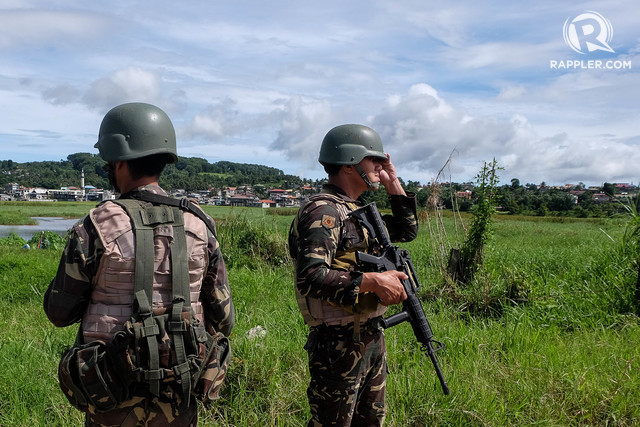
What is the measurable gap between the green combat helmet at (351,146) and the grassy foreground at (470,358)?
5.59 ft

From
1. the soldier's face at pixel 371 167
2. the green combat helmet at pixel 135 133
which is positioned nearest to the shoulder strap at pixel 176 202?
the green combat helmet at pixel 135 133

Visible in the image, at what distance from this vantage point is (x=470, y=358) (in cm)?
428

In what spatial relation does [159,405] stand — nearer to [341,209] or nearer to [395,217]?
[341,209]

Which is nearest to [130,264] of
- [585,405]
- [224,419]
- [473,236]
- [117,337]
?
[117,337]

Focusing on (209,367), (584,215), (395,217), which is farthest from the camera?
(584,215)

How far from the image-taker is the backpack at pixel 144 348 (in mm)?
2014

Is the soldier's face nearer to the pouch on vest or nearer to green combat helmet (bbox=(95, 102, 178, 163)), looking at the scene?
green combat helmet (bbox=(95, 102, 178, 163))

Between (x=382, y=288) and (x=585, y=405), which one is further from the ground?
(x=382, y=288)

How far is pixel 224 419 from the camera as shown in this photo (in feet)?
12.0

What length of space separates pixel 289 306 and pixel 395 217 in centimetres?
308

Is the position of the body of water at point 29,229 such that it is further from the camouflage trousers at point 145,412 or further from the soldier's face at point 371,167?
the camouflage trousers at point 145,412

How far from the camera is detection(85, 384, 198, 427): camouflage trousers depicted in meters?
2.09

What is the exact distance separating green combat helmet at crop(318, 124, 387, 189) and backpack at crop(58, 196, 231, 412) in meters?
1.00

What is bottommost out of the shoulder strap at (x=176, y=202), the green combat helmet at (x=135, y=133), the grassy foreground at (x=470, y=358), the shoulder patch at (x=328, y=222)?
the grassy foreground at (x=470, y=358)
